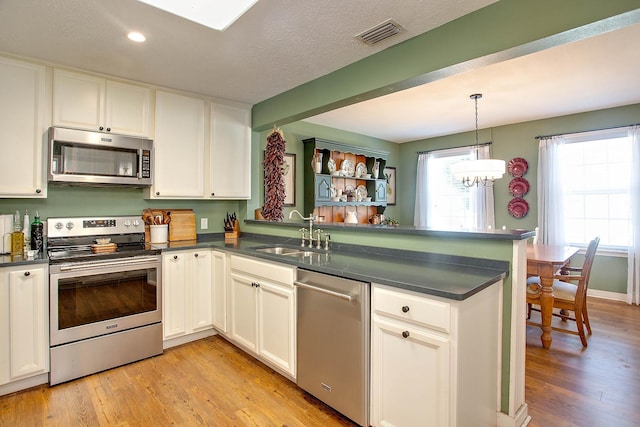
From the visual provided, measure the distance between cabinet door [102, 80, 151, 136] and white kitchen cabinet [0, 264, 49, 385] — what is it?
4.20ft

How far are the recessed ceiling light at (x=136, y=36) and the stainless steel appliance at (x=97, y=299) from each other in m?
1.55

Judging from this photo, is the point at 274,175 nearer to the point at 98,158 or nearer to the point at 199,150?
the point at 199,150

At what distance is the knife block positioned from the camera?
3632 millimetres

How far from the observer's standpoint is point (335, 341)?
1.95 meters

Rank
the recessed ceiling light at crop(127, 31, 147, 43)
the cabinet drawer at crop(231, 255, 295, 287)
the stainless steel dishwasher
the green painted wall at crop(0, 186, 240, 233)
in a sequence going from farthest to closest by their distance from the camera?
the green painted wall at crop(0, 186, 240, 233) → the cabinet drawer at crop(231, 255, 295, 287) → the recessed ceiling light at crop(127, 31, 147, 43) → the stainless steel dishwasher

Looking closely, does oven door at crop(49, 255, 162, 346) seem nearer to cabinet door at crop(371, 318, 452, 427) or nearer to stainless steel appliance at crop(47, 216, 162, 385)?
stainless steel appliance at crop(47, 216, 162, 385)

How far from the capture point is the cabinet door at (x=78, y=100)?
261 centimetres

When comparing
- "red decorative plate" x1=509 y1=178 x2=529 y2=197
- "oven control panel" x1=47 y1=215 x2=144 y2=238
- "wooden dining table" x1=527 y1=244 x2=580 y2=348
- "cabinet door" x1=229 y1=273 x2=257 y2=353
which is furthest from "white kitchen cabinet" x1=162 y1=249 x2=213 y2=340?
"red decorative plate" x1=509 y1=178 x2=529 y2=197

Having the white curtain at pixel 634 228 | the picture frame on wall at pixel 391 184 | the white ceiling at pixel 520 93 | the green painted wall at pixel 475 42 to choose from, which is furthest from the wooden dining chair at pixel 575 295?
the picture frame on wall at pixel 391 184

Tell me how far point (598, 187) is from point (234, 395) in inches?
207

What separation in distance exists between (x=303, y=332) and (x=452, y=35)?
206 centimetres


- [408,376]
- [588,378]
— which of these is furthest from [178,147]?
[588,378]

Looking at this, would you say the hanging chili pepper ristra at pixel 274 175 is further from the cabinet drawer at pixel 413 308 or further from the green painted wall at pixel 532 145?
the green painted wall at pixel 532 145

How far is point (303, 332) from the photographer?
7.10 ft
